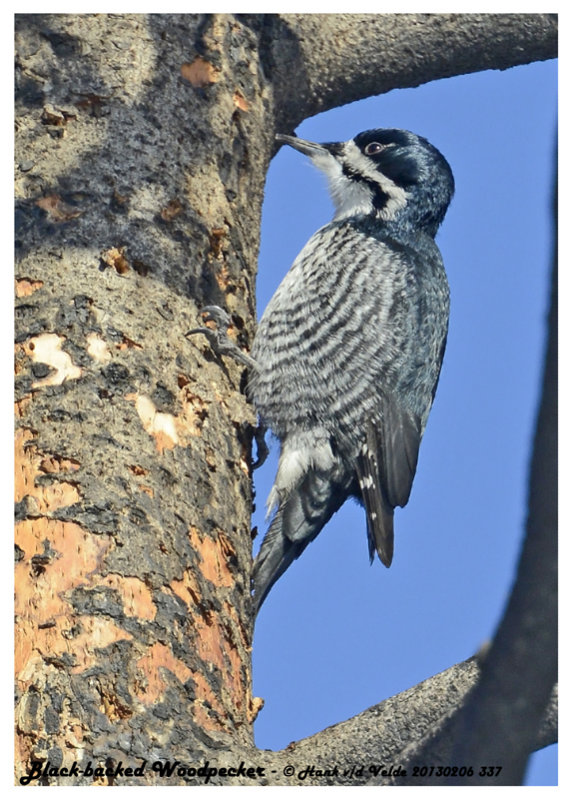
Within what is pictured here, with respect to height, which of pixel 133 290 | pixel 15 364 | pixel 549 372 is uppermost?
pixel 133 290

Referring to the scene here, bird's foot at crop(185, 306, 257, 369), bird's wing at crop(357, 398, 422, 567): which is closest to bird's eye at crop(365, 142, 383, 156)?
bird's wing at crop(357, 398, 422, 567)

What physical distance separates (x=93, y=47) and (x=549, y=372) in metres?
1.98

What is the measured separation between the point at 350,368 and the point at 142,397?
1.12 metres

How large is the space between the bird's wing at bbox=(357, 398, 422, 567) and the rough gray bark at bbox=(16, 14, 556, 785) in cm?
56

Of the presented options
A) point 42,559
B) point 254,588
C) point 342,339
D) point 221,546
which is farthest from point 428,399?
point 42,559

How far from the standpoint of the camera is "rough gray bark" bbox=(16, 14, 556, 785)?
211 centimetres

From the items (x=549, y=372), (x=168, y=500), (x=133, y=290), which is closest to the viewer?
(x=549, y=372)

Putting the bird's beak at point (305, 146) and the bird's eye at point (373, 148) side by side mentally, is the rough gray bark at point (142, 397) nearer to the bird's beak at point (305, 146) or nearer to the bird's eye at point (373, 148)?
the bird's beak at point (305, 146)

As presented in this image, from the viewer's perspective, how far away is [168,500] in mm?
2428

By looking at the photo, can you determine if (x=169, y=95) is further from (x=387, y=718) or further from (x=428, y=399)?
(x=387, y=718)

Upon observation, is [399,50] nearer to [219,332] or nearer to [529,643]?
[219,332]

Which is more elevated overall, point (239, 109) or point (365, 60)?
point (365, 60)

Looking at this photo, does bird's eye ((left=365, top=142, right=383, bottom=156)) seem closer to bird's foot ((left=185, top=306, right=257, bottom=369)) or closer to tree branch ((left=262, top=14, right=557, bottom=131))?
tree branch ((left=262, top=14, right=557, bottom=131))

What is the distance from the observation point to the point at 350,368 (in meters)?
3.50
